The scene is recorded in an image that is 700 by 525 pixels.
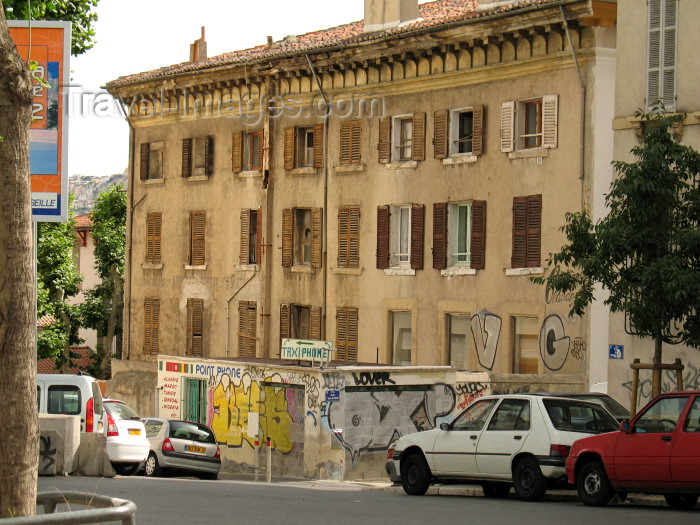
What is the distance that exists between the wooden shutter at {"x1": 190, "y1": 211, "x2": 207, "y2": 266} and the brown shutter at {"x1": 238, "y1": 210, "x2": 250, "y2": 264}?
6.86ft

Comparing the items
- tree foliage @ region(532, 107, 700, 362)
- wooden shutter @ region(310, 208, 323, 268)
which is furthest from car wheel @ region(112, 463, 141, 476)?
wooden shutter @ region(310, 208, 323, 268)

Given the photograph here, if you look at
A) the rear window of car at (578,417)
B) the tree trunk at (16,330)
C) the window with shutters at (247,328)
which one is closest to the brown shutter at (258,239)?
the window with shutters at (247,328)

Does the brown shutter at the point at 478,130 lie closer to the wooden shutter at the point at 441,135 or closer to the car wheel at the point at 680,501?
the wooden shutter at the point at 441,135

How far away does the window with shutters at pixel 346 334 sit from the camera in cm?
3709

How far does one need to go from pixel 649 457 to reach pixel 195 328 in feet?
90.3

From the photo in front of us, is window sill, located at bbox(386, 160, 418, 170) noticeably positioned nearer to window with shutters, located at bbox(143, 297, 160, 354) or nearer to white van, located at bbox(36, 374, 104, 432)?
window with shutters, located at bbox(143, 297, 160, 354)

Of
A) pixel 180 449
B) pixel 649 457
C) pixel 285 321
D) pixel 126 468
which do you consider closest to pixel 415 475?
pixel 649 457

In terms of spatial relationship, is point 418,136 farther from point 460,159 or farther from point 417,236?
point 417,236

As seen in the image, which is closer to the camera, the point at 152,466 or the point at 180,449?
the point at 152,466

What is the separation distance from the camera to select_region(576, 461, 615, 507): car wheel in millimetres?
17406

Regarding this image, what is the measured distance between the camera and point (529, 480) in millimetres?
18609

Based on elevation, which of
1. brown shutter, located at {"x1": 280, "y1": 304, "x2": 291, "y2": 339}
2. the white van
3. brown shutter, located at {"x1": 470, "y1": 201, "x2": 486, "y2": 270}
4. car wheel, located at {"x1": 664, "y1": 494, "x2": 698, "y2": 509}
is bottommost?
car wheel, located at {"x1": 664, "y1": 494, "x2": 698, "y2": 509}

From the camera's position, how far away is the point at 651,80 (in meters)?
25.8

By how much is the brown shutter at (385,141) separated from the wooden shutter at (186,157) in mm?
8855
